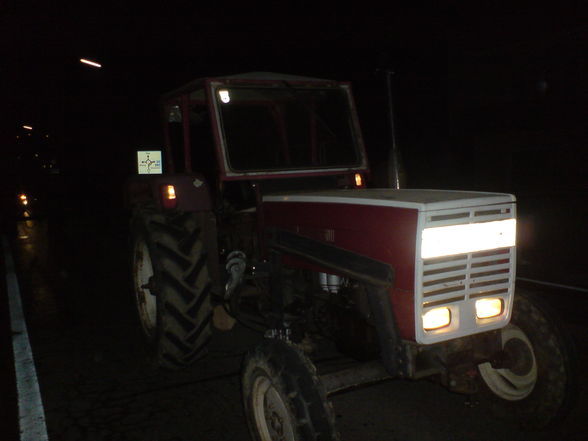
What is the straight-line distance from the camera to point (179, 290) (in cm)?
390

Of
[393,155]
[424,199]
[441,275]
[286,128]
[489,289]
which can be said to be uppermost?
[286,128]

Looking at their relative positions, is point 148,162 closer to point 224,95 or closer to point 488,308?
point 224,95

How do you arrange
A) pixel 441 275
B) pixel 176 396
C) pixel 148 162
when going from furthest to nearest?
1. pixel 148 162
2. pixel 176 396
3. pixel 441 275

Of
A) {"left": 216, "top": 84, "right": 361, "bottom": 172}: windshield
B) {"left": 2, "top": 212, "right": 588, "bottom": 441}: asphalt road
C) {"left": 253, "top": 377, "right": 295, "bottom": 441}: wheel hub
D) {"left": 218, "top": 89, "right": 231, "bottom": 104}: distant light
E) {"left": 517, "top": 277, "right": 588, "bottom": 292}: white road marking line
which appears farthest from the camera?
{"left": 517, "top": 277, "right": 588, "bottom": 292}: white road marking line

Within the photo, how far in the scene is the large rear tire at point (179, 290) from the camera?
12.8 ft

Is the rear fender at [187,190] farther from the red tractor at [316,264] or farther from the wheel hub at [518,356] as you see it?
the wheel hub at [518,356]

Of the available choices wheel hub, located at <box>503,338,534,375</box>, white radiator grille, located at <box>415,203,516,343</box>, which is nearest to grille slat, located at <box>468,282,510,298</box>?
white radiator grille, located at <box>415,203,516,343</box>

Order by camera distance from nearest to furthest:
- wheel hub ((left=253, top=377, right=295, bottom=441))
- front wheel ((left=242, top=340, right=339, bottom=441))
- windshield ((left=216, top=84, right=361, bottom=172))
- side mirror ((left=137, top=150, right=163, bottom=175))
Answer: front wheel ((left=242, top=340, right=339, bottom=441)) < wheel hub ((left=253, top=377, right=295, bottom=441)) < windshield ((left=216, top=84, right=361, bottom=172)) < side mirror ((left=137, top=150, right=163, bottom=175))

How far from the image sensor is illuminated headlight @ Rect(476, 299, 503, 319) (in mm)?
2918

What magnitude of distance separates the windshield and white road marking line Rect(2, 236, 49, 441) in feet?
7.12

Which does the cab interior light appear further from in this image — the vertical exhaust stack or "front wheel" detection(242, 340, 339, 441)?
"front wheel" detection(242, 340, 339, 441)

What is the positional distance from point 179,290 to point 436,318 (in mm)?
1869

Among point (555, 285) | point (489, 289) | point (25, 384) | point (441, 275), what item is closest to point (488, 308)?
point (489, 289)

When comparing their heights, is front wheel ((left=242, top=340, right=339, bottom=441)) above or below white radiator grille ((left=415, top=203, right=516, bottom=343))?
below
